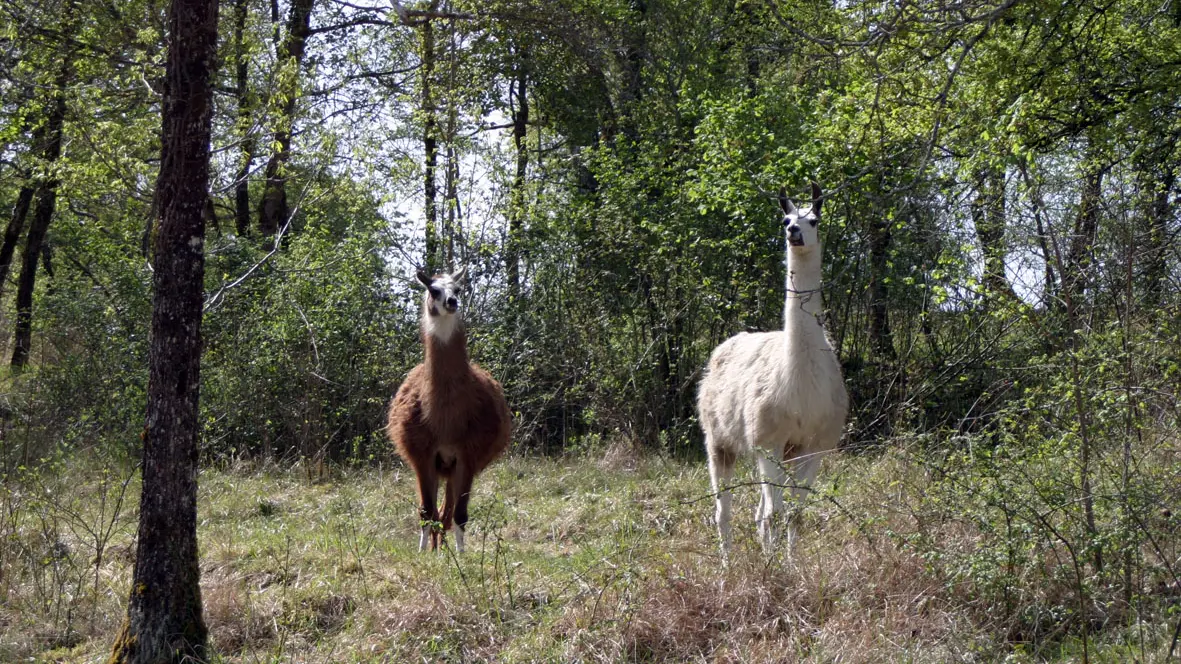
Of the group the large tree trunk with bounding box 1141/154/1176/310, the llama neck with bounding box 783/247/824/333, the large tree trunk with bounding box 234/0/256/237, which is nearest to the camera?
the large tree trunk with bounding box 1141/154/1176/310

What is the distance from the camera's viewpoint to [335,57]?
63.8 feet

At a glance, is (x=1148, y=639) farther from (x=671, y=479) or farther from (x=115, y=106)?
(x=115, y=106)

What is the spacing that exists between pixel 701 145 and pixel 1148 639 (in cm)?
799

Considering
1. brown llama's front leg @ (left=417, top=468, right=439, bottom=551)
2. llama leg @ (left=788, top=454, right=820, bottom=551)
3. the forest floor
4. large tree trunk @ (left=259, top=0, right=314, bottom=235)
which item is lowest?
the forest floor

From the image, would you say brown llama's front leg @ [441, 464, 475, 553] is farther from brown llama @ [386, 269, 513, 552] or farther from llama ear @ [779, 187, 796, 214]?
llama ear @ [779, 187, 796, 214]

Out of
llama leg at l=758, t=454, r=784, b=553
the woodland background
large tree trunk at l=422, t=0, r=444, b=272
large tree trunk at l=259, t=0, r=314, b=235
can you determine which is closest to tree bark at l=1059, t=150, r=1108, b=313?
the woodland background

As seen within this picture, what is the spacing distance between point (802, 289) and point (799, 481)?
1428mm

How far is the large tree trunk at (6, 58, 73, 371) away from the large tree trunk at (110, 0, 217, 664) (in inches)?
343

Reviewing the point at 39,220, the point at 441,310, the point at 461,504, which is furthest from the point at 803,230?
the point at 39,220

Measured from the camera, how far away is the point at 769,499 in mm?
6598

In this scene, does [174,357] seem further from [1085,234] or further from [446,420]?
[1085,234]

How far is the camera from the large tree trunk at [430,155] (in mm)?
13422

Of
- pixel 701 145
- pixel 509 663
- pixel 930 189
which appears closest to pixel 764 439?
pixel 509 663

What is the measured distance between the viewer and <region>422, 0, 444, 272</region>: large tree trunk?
44.0 feet
